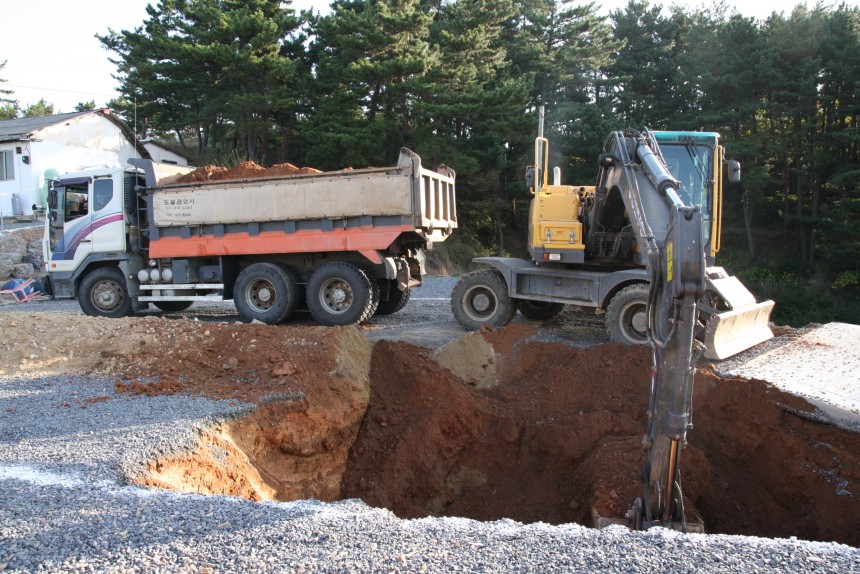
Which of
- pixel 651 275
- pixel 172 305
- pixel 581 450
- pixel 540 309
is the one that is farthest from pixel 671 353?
pixel 172 305

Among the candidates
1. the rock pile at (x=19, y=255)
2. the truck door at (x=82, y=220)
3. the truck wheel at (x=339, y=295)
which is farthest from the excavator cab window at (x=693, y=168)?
the rock pile at (x=19, y=255)

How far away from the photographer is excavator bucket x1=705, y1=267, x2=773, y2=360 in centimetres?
535

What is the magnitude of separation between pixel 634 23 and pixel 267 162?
776 inches

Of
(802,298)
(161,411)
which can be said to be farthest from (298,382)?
(802,298)

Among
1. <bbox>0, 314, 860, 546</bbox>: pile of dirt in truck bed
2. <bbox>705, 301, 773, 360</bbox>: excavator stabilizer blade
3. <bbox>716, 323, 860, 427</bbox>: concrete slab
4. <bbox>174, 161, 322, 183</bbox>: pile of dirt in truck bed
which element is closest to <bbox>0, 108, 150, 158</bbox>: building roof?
<bbox>174, 161, 322, 183</bbox>: pile of dirt in truck bed

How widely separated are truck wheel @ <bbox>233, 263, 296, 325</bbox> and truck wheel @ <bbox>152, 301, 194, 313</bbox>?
2025mm

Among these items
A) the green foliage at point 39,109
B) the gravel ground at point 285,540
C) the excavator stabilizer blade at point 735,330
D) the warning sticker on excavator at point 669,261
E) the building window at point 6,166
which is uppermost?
the green foliage at point 39,109

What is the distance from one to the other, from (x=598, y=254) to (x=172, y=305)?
8401 millimetres

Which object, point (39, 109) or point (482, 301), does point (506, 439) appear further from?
point (39, 109)

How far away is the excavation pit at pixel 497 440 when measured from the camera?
222 inches

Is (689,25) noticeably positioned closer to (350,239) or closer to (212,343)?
(350,239)

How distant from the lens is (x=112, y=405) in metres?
6.32

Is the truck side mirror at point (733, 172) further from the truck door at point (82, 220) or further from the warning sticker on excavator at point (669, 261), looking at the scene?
the truck door at point (82, 220)

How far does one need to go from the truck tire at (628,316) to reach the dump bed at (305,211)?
128 inches
